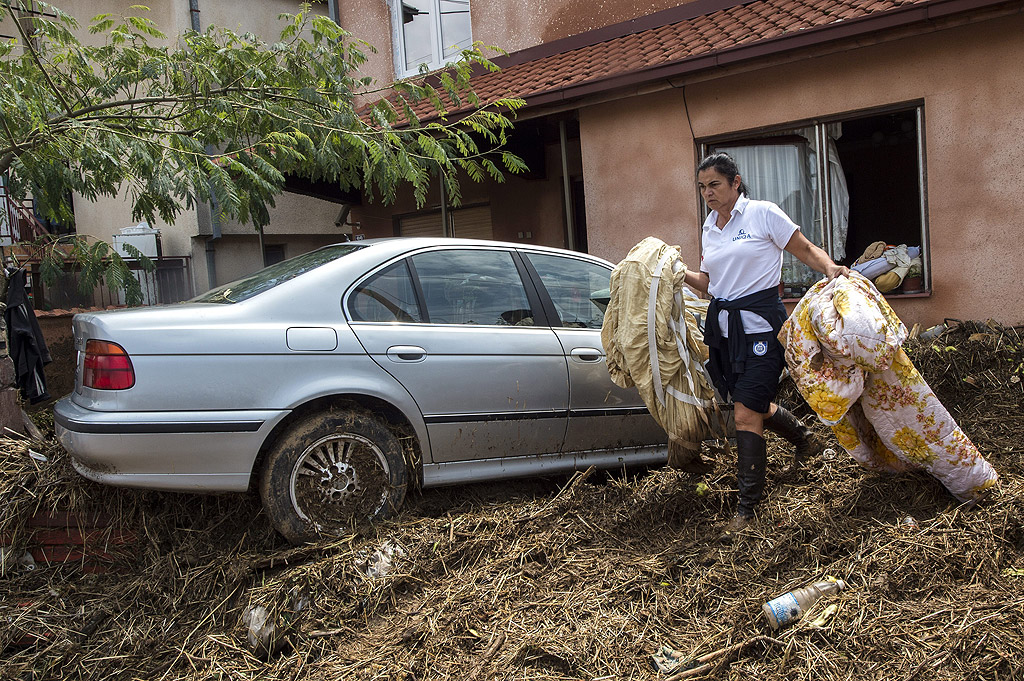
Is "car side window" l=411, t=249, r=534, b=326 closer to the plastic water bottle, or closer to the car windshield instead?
the car windshield

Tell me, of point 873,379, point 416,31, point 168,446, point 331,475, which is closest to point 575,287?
point 873,379

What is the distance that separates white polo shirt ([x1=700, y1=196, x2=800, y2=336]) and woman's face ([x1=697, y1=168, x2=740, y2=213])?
0.05 meters

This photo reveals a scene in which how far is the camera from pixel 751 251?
139 inches

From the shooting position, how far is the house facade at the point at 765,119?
5.71m

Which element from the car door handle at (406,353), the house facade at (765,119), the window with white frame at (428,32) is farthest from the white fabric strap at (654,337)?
the window with white frame at (428,32)

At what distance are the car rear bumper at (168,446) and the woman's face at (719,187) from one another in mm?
2288

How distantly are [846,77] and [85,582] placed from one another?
646 centimetres

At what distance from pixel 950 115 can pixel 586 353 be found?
392 cm

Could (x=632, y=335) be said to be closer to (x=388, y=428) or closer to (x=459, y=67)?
(x=388, y=428)

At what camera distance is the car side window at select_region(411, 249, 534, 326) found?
3.92m

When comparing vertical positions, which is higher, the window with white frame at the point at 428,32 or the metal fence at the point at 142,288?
the window with white frame at the point at 428,32

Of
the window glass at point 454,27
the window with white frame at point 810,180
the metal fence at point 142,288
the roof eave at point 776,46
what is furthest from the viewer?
the window glass at point 454,27

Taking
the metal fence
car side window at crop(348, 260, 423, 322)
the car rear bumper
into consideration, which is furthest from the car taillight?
Answer: the metal fence

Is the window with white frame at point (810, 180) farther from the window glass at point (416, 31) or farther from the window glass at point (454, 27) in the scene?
the window glass at point (416, 31)
